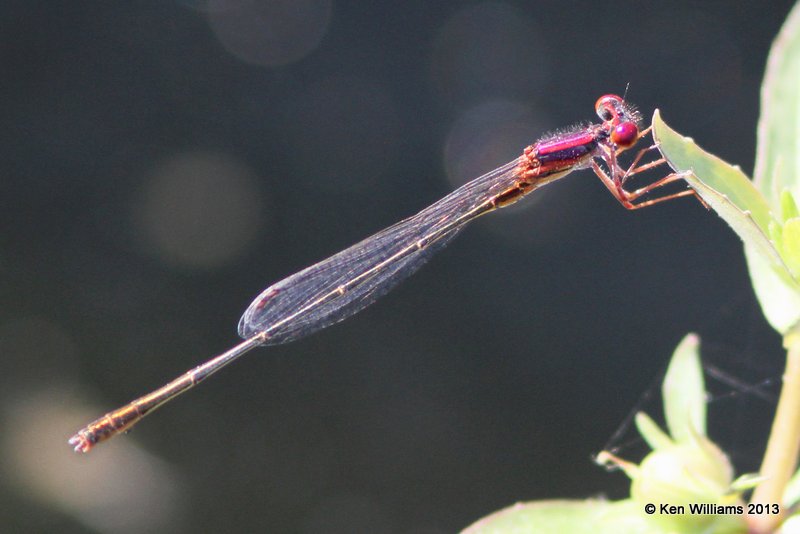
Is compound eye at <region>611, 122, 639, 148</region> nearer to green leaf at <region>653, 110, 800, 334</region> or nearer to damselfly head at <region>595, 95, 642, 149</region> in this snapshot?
damselfly head at <region>595, 95, 642, 149</region>

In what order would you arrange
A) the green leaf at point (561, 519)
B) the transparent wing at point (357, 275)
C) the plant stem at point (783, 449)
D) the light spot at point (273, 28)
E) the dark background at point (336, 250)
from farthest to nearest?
1. the light spot at point (273, 28)
2. the dark background at point (336, 250)
3. the transparent wing at point (357, 275)
4. the green leaf at point (561, 519)
5. the plant stem at point (783, 449)

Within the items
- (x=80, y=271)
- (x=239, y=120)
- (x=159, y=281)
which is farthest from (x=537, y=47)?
(x=80, y=271)

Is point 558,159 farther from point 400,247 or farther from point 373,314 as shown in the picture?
point 373,314

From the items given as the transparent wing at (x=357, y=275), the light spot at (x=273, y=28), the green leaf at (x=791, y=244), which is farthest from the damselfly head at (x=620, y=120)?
the light spot at (x=273, y=28)

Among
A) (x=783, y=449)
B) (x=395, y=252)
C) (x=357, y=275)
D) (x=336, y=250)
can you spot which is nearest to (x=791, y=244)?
(x=783, y=449)

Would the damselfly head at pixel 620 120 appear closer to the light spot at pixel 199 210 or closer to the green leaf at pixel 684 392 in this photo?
the green leaf at pixel 684 392

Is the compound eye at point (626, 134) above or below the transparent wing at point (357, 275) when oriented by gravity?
below
